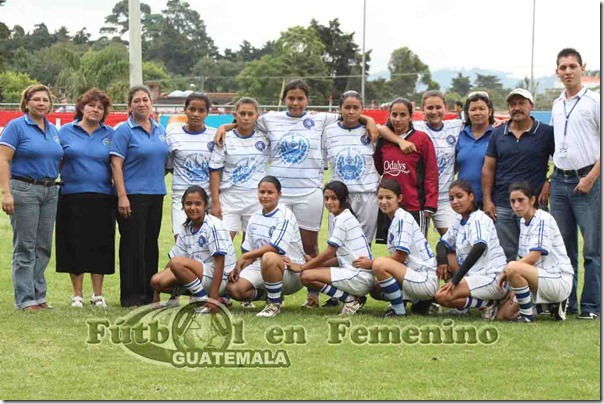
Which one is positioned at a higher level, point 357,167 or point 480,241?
point 357,167

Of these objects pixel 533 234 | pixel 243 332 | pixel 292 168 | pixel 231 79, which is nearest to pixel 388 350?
pixel 243 332

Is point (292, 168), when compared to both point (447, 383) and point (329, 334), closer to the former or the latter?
point (329, 334)

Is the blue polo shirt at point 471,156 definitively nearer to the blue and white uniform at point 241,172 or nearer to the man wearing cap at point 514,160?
the man wearing cap at point 514,160

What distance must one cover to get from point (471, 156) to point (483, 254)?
976mm

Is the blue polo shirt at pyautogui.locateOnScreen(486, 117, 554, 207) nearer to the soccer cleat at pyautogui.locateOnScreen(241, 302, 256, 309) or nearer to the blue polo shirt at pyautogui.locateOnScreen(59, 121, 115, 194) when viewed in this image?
the soccer cleat at pyautogui.locateOnScreen(241, 302, 256, 309)

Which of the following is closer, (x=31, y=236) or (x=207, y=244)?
(x=207, y=244)

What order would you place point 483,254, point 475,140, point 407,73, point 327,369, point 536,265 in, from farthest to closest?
1. point 407,73
2. point 475,140
3. point 483,254
4. point 536,265
5. point 327,369

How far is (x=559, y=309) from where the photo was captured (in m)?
7.75

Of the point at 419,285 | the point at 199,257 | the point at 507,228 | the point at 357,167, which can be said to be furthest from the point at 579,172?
the point at 199,257

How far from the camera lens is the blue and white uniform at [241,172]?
8453 millimetres

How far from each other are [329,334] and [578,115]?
106 inches

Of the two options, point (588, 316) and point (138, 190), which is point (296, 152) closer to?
point (138, 190)

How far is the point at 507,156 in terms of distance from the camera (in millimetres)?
7895

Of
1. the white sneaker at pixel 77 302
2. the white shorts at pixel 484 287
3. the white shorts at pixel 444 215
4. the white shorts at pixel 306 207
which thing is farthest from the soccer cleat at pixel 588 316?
the white sneaker at pixel 77 302
